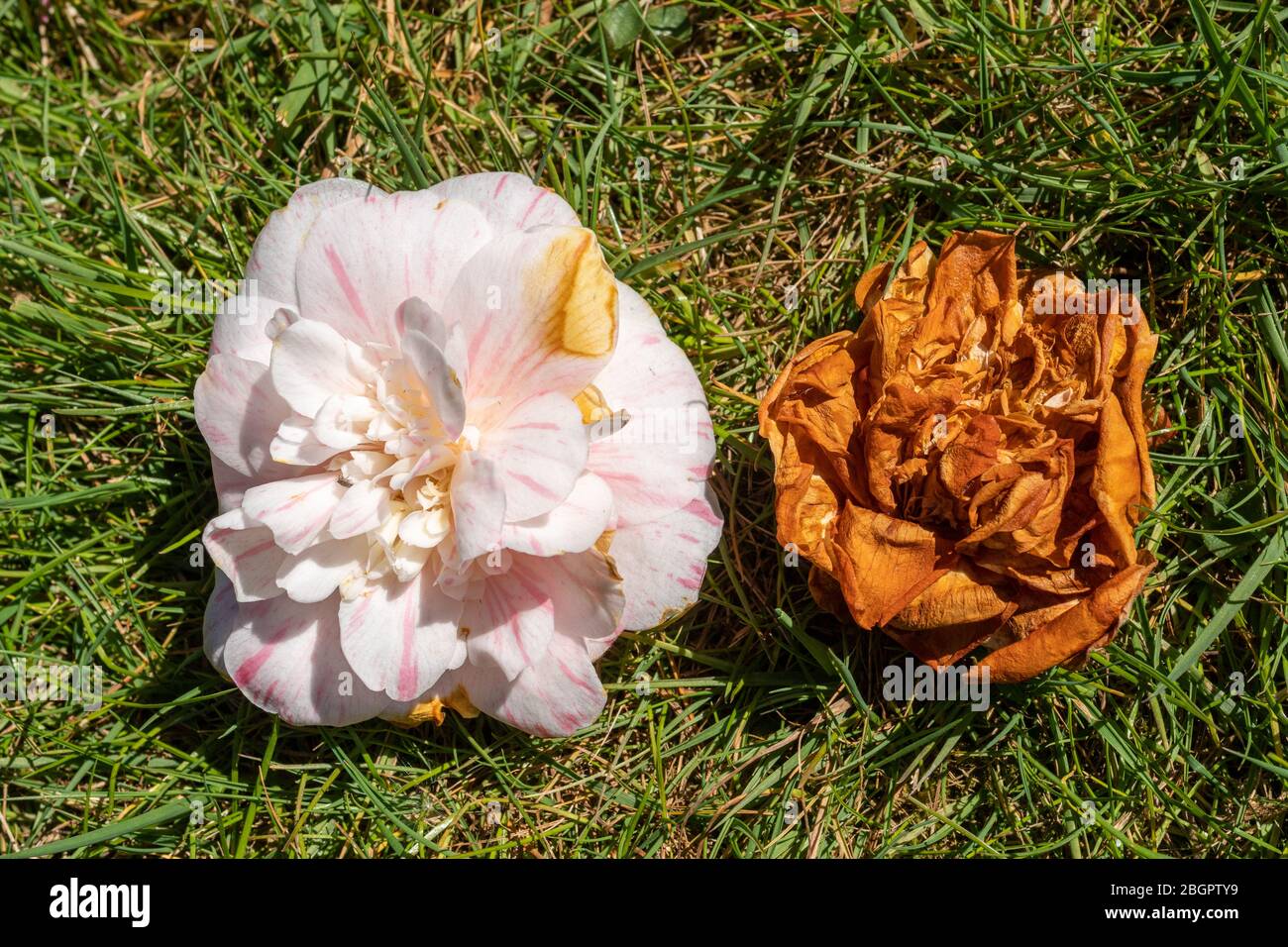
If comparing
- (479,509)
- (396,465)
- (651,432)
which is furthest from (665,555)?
(396,465)

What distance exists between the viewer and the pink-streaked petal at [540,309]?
1914mm

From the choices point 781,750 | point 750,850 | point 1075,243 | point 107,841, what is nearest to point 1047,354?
point 1075,243

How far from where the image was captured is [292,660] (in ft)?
7.02

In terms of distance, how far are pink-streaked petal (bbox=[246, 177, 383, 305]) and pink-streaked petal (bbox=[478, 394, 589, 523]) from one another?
611mm

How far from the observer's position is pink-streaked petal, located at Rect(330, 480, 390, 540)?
189cm

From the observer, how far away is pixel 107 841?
8.57 feet

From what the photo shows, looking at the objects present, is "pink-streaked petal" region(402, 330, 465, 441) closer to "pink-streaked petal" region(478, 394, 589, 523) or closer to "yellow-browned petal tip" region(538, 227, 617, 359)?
"pink-streaked petal" region(478, 394, 589, 523)

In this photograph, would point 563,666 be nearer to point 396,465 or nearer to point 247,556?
point 396,465

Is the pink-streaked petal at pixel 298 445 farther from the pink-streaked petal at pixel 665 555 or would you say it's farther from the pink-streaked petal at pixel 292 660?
the pink-streaked petal at pixel 665 555

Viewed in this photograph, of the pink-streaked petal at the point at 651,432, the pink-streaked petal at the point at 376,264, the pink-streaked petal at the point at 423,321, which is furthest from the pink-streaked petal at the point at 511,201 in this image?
the pink-streaked petal at the point at 423,321

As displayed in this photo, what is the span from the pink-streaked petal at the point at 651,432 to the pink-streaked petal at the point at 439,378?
0.33m
